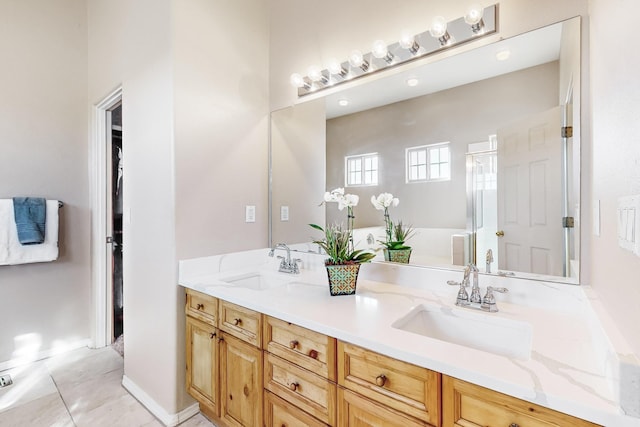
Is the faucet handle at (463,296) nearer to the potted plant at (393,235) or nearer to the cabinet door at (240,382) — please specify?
the potted plant at (393,235)

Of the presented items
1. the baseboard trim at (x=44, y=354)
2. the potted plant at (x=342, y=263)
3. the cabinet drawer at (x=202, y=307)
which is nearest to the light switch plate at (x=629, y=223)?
the potted plant at (x=342, y=263)

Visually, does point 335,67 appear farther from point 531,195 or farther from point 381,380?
point 381,380

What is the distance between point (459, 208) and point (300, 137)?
115cm

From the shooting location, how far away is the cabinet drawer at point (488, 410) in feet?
2.32

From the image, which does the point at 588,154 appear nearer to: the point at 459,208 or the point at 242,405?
the point at 459,208

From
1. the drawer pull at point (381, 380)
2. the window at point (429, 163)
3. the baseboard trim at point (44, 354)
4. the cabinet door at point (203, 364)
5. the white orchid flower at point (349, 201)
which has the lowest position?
the baseboard trim at point (44, 354)

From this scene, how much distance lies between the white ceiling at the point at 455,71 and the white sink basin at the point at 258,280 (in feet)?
3.48

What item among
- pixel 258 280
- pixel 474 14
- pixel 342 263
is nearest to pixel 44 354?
pixel 258 280

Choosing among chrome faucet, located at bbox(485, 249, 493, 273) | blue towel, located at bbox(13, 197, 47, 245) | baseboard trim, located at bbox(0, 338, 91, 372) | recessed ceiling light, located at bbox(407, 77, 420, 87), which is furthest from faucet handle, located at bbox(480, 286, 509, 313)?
baseboard trim, located at bbox(0, 338, 91, 372)

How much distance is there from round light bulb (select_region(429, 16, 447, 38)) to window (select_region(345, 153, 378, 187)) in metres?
0.63

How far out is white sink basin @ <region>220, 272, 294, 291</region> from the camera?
73.7 inches

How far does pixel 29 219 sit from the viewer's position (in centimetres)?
237

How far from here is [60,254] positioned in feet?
8.75

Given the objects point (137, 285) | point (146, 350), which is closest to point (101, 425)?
point (146, 350)
